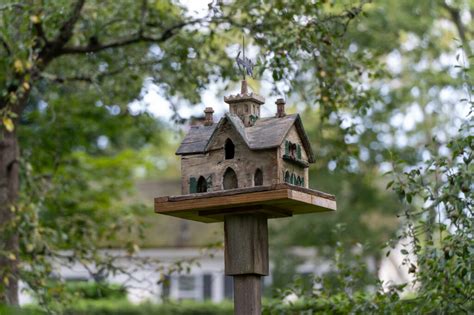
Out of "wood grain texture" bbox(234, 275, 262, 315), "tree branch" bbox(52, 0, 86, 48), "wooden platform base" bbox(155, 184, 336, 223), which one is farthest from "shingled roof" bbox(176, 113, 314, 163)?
"tree branch" bbox(52, 0, 86, 48)

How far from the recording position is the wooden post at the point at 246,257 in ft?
16.6

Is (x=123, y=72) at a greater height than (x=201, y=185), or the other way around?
(x=123, y=72)

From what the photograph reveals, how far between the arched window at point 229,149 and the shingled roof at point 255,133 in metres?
0.10

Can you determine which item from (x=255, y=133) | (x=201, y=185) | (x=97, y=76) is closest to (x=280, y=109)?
(x=255, y=133)

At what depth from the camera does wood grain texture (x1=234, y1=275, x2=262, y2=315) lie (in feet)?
16.5

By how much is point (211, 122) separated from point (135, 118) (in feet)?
12.0

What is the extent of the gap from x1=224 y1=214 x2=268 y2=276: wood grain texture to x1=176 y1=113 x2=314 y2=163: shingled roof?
469 millimetres

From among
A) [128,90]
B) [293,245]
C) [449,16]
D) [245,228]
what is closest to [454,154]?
[245,228]

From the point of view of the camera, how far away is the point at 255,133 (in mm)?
5043

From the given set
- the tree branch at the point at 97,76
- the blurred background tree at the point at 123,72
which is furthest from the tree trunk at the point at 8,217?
the tree branch at the point at 97,76

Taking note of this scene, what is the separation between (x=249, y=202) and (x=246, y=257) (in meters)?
0.45

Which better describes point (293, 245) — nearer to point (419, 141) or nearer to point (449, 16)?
point (419, 141)

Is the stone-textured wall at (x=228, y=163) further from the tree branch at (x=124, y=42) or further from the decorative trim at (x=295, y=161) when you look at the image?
the tree branch at (x=124, y=42)

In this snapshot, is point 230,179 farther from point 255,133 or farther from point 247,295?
point 247,295
